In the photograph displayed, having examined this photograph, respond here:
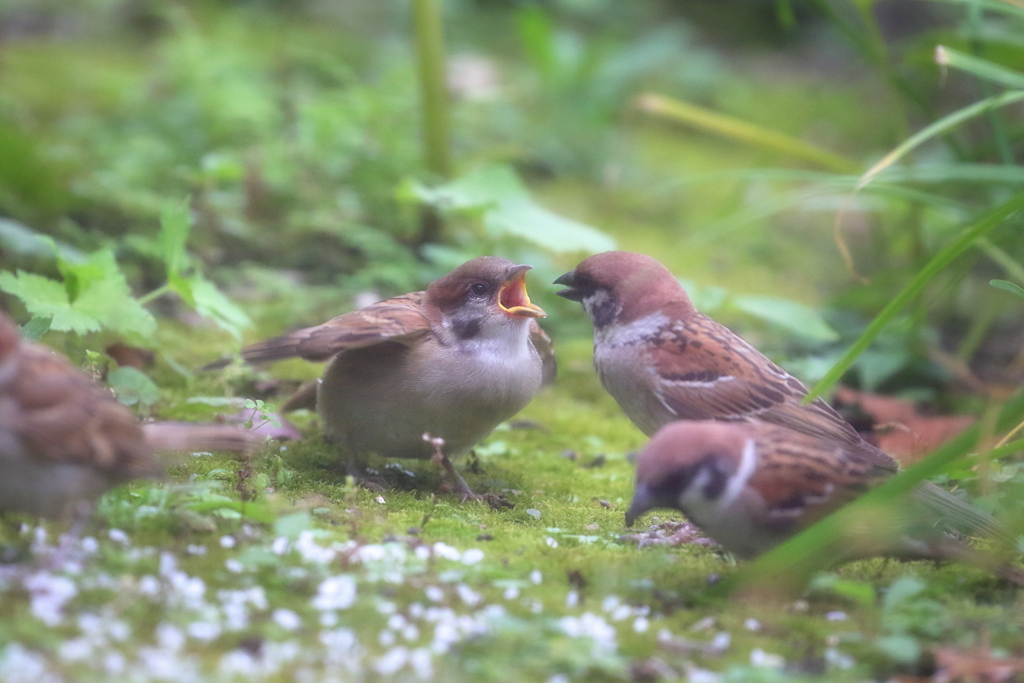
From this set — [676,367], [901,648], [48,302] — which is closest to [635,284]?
[676,367]

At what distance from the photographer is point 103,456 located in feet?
9.78

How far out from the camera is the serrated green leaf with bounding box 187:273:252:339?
459cm

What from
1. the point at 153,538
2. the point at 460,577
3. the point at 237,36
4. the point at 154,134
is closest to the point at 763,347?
the point at 460,577

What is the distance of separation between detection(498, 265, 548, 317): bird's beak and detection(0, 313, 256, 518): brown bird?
1720 millimetres

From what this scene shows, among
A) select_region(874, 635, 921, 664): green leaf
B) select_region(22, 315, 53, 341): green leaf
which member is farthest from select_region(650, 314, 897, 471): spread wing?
select_region(22, 315, 53, 341): green leaf

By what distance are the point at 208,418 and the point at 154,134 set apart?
4.34 meters

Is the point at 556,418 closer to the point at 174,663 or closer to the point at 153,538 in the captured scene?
the point at 153,538

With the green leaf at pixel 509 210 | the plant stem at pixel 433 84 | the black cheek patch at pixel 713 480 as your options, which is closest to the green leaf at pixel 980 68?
the green leaf at pixel 509 210

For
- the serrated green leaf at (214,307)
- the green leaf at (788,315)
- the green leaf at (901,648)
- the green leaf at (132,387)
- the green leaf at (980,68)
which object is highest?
the green leaf at (980,68)

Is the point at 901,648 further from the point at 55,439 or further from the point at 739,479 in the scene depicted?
the point at 55,439

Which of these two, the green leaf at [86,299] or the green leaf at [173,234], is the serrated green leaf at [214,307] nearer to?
the green leaf at [173,234]

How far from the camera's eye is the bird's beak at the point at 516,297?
4.27 m

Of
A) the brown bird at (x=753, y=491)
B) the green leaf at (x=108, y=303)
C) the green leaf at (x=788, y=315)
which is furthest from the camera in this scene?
the green leaf at (x=788, y=315)

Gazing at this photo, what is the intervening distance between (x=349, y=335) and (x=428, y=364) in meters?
0.36
